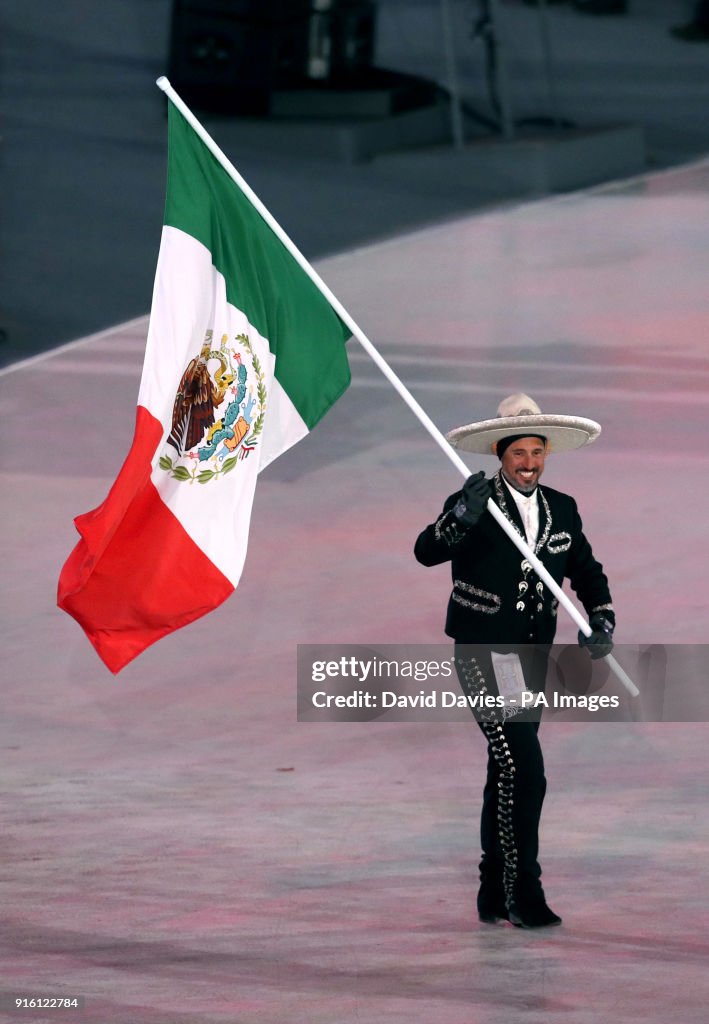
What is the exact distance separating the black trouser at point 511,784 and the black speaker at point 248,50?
44.4 feet

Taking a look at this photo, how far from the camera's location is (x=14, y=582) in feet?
34.2

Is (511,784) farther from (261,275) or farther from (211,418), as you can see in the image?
(261,275)

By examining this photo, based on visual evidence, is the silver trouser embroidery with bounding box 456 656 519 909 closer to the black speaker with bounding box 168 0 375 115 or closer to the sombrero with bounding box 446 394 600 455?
the sombrero with bounding box 446 394 600 455

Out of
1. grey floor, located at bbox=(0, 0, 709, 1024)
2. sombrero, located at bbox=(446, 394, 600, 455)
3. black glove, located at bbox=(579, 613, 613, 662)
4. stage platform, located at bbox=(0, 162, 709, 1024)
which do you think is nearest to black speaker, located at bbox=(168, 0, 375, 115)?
grey floor, located at bbox=(0, 0, 709, 1024)

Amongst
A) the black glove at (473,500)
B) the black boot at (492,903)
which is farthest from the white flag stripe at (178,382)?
the black boot at (492,903)

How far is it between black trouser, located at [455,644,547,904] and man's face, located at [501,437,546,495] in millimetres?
513

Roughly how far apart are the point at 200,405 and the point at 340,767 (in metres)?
1.88

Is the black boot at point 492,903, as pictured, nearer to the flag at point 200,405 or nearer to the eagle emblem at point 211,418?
the flag at point 200,405

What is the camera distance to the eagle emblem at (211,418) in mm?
6938

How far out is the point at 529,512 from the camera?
6.82m

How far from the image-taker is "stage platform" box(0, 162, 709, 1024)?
6434 millimetres

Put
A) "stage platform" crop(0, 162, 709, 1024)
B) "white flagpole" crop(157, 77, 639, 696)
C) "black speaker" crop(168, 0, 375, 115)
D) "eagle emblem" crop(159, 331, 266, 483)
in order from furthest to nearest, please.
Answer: "black speaker" crop(168, 0, 375, 115)
"eagle emblem" crop(159, 331, 266, 483)
"white flagpole" crop(157, 77, 639, 696)
"stage platform" crop(0, 162, 709, 1024)

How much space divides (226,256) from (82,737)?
7.73 ft

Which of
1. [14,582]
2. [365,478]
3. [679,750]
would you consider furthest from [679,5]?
[679,750]
